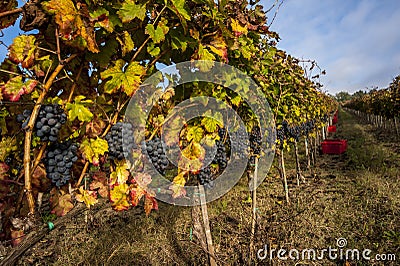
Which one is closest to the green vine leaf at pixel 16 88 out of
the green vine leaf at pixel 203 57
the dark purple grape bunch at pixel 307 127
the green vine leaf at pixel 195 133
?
the green vine leaf at pixel 203 57

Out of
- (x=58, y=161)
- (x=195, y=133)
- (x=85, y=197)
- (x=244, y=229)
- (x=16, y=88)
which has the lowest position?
(x=244, y=229)

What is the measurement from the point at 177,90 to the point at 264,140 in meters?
2.88

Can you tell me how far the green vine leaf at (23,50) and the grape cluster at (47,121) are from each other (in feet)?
0.65

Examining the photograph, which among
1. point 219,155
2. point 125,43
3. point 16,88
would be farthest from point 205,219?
point 16,88

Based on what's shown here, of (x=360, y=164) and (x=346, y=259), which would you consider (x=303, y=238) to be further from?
(x=360, y=164)

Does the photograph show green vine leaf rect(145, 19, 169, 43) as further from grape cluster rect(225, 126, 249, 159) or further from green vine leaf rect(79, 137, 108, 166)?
grape cluster rect(225, 126, 249, 159)

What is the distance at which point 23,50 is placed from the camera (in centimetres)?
114

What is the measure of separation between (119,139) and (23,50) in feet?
1.79

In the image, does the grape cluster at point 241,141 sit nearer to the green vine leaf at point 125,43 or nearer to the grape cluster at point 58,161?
the green vine leaf at point 125,43

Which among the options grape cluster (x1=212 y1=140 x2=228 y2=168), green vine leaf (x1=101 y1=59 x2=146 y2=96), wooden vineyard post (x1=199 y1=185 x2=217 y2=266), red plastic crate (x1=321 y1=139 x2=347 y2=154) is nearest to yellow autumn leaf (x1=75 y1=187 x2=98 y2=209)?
green vine leaf (x1=101 y1=59 x2=146 y2=96)

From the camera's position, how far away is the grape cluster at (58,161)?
1.26 m

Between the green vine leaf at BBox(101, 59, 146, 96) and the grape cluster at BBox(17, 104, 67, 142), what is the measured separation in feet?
0.94

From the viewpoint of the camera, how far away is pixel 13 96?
1.11 m

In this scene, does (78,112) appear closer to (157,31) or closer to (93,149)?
(93,149)
